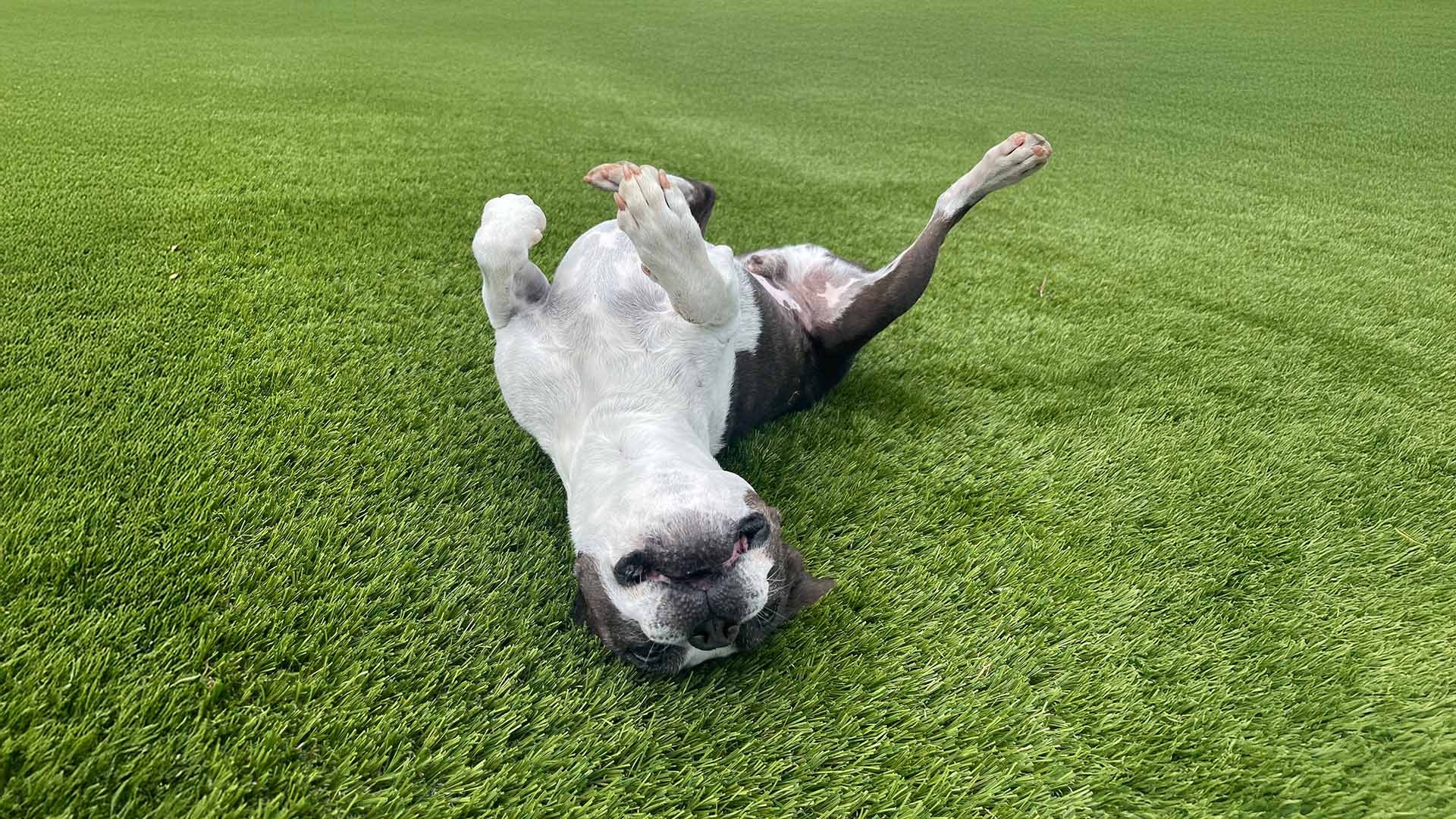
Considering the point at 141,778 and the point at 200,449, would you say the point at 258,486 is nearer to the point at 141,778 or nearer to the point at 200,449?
the point at 200,449

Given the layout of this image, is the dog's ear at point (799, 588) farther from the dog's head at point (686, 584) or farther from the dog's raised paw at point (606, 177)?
the dog's raised paw at point (606, 177)

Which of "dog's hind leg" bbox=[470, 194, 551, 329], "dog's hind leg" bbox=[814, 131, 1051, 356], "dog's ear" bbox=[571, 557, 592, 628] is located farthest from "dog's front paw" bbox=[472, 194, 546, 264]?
"dog's hind leg" bbox=[814, 131, 1051, 356]

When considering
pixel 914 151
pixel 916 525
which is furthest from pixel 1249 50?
pixel 916 525

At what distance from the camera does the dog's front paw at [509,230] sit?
6.76ft

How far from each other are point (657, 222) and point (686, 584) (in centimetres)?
94

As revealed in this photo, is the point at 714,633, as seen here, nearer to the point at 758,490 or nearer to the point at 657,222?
the point at 758,490

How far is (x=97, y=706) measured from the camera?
127 centimetres

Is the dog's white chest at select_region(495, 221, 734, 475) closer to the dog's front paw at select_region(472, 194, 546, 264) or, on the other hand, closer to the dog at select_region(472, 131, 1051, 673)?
the dog at select_region(472, 131, 1051, 673)

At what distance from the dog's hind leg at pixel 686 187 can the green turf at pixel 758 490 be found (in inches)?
29.9

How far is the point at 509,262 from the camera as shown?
2.06 meters

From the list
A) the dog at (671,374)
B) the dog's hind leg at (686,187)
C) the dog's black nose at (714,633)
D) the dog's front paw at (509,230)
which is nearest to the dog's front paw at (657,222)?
the dog at (671,374)

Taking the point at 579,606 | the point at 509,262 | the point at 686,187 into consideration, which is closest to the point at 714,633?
the point at 579,606

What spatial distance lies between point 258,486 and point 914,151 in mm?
5966

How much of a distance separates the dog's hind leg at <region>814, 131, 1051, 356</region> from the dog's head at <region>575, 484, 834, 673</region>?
1180 millimetres
